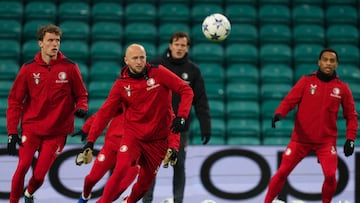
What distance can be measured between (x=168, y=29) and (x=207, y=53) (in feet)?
2.58

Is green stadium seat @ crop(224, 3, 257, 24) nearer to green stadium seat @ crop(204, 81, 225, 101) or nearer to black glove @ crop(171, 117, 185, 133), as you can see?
green stadium seat @ crop(204, 81, 225, 101)

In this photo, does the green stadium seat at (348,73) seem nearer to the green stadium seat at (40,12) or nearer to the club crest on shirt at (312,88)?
the club crest on shirt at (312,88)

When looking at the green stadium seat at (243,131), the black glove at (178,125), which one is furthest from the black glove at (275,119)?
the green stadium seat at (243,131)

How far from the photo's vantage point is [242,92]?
1148 centimetres

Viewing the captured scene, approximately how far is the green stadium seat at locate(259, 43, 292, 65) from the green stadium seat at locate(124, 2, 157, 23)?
6.02 ft

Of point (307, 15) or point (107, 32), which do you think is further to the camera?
point (307, 15)

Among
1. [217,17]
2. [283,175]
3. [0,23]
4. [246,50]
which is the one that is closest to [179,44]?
[217,17]

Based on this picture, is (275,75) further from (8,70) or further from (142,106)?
(142,106)

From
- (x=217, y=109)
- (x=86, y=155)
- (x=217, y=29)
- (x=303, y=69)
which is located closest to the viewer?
(x=86, y=155)

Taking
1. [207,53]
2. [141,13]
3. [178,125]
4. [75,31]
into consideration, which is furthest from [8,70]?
[178,125]

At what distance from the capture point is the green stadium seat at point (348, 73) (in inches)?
468

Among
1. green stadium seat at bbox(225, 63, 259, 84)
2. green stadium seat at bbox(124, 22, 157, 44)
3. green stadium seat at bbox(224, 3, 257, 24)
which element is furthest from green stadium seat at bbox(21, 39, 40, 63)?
green stadium seat at bbox(224, 3, 257, 24)

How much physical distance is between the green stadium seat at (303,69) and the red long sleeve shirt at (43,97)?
17.0ft

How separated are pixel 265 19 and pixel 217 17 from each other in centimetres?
384
